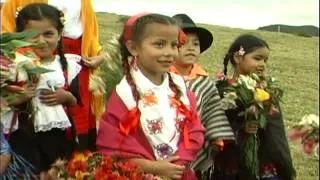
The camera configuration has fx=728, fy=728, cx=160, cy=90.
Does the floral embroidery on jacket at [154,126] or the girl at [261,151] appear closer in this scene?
the floral embroidery on jacket at [154,126]

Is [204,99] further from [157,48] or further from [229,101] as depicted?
[157,48]

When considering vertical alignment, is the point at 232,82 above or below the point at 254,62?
below

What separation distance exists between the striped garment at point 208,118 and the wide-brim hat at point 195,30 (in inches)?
13.4

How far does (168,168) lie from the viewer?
4.02 meters

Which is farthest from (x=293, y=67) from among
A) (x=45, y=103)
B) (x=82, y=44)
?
(x=45, y=103)

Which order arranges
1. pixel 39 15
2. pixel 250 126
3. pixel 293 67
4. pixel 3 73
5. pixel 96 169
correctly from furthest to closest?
pixel 293 67, pixel 250 126, pixel 39 15, pixel 96 169, pixel 3 73

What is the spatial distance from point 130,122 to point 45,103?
0.59m

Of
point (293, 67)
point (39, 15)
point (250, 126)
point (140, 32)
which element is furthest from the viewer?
point (293, 67)

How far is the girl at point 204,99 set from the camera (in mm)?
4594

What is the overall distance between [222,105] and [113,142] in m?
0.93

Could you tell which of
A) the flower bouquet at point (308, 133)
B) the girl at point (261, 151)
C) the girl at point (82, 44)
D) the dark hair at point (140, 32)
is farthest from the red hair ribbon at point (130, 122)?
the flower bouquet at point (308, 133)

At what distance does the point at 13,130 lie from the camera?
4.19 meters

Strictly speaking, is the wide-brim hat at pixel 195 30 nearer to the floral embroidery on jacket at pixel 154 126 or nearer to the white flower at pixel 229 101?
the white flower at pixel 229 101

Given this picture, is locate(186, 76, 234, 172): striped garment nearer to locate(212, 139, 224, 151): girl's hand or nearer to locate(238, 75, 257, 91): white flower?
locate(212, 139, 224, 151): girl's hand
